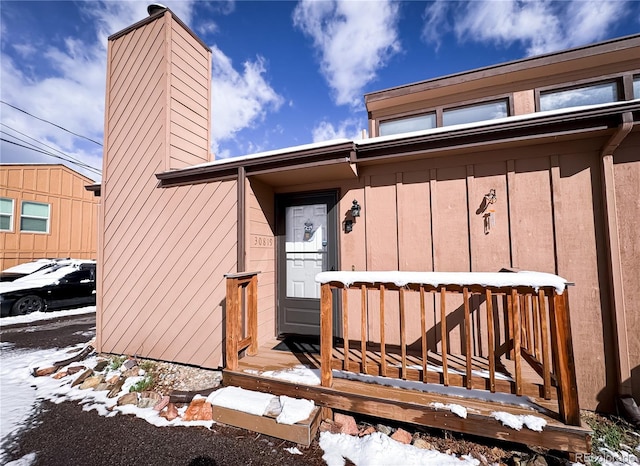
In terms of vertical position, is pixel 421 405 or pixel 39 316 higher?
pixel 421 405

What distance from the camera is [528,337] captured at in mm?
2475

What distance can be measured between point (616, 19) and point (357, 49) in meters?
5.23

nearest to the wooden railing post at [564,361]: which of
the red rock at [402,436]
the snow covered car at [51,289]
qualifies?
the red rock at [402,436]

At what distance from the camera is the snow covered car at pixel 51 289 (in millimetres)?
6898

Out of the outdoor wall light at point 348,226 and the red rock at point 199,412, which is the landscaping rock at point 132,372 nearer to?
the red rock at point 199,412

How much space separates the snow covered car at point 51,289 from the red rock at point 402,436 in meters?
9.73

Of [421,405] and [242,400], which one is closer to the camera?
[421,405]

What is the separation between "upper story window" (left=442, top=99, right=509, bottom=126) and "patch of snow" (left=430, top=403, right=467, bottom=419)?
4.15 meters

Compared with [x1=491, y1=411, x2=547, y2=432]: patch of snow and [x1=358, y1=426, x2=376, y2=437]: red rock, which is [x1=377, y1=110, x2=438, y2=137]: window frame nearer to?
[x1=491, y1=411, x2=547, y2=432]: patch of snow

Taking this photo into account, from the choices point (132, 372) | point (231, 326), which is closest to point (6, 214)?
point (132, 372)

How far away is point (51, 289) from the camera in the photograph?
7.56m

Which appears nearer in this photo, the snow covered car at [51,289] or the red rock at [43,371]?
the red rock at [43,371]

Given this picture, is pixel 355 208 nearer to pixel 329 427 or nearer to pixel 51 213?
pixel 329 427

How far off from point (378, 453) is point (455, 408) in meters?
0.66
